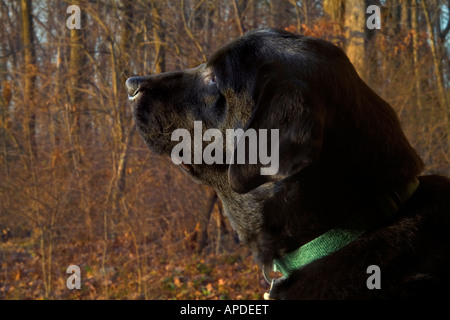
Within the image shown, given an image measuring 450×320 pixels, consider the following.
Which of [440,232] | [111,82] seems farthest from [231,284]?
[440,232]

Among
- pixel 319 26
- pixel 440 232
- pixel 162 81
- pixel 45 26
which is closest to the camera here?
pixel 440 232

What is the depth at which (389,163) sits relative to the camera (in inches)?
92.3

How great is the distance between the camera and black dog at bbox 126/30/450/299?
222 cm

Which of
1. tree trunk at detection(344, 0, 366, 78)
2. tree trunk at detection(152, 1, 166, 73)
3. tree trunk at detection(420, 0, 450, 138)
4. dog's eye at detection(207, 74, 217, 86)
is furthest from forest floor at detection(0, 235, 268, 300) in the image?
dog's eye at detection(207, 74, 217, 86)

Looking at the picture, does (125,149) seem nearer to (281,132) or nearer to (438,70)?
(438,70)

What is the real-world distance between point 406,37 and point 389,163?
327 inches

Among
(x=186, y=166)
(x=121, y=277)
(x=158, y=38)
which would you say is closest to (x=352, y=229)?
(x=186, y=166)

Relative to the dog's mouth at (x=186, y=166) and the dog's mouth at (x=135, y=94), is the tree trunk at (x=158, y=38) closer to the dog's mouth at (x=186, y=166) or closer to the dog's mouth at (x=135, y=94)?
the dog's mouth at (x=135, y=94)

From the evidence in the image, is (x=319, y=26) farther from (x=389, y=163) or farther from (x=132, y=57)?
(x=389, y=163)

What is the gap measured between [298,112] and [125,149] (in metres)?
7.27

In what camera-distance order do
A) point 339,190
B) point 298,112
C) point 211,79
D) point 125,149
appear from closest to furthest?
1. point 298,112
2. point 339,190
3. point 211,79
4. point 125,149

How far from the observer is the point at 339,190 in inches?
91.0

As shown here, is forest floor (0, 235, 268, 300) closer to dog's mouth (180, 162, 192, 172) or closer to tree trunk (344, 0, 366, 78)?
tree trunk (344, 0, 366, 78)

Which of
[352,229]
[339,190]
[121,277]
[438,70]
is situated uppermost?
[438,70]
